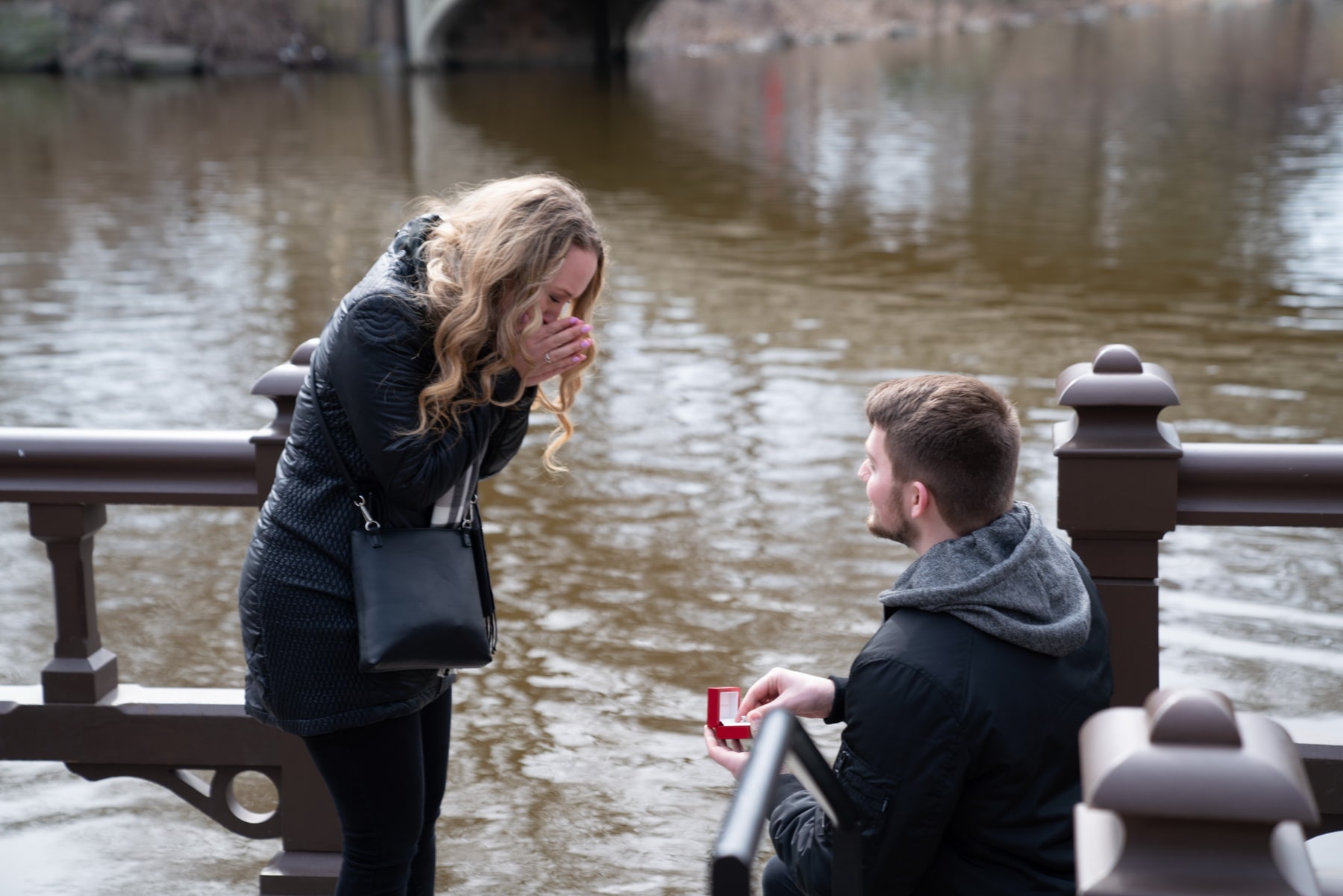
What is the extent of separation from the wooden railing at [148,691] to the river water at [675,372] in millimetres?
352

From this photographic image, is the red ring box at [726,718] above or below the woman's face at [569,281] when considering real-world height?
below

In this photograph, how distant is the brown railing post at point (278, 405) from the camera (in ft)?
8.69

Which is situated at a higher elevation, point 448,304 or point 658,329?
point 448,304

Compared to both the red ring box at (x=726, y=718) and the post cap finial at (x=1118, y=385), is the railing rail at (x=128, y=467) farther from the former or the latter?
the post cap finial at (x=1118, y=385)

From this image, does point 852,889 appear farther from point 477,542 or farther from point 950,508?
point 477,542

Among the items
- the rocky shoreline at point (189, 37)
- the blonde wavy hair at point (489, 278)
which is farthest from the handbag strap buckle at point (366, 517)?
the rocky shoreline at point (189, 37)

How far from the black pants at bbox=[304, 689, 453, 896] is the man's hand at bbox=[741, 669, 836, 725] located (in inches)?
21.2

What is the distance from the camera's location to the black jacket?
1.76 m

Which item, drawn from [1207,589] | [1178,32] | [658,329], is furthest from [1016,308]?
[1178,32]

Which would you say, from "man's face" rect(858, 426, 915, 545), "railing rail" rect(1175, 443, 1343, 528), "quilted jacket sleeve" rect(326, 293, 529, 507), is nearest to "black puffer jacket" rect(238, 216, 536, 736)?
"quilted jacket sleeve" rect(326, 293, 529, 507)

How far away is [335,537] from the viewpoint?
2.15 m

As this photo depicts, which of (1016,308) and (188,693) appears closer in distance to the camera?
(188,693)

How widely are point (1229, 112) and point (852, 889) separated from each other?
21.9m

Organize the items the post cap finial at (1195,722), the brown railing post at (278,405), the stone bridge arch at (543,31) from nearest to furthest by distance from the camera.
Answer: the post cap finial at (1195,722) → the brown railing post at (278,405) → the stone bridge arch at (543,31)
